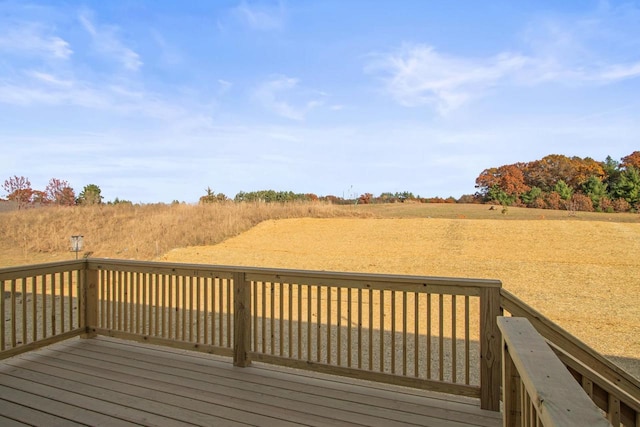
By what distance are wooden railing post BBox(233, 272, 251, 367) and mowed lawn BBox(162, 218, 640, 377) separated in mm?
4715

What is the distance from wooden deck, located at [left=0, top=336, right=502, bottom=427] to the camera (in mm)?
2309

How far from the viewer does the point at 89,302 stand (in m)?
3.86

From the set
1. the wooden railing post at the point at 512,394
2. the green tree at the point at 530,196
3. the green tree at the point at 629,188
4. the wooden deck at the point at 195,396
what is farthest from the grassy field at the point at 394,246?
the green tree at the point at 629,188

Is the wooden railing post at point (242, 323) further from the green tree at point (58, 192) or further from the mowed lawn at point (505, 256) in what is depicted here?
the green tree at point (58, 192)

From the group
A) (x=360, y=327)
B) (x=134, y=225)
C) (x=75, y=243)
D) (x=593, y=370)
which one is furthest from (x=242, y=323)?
(x=134, y=225)

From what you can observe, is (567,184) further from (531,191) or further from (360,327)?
(360,327)

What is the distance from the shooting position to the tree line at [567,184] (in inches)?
966

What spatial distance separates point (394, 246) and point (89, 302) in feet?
29.8

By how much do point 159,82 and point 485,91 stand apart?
8622 mm

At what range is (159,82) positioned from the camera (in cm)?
1001

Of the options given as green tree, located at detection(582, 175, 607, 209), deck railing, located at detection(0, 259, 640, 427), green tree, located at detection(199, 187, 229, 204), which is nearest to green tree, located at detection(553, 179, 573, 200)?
green tree, located at detection(582, 175, 607, 209)

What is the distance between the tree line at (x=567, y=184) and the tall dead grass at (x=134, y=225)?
1713cm

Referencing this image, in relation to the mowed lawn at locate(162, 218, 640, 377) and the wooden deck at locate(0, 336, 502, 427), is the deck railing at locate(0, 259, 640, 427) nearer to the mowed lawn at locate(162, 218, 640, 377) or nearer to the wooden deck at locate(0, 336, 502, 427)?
the wooden deck at locate(0, 336, 502, 427)

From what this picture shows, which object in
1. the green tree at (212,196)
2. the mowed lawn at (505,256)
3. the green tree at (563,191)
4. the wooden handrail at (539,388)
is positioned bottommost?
the mowed lawn at (505,256)
